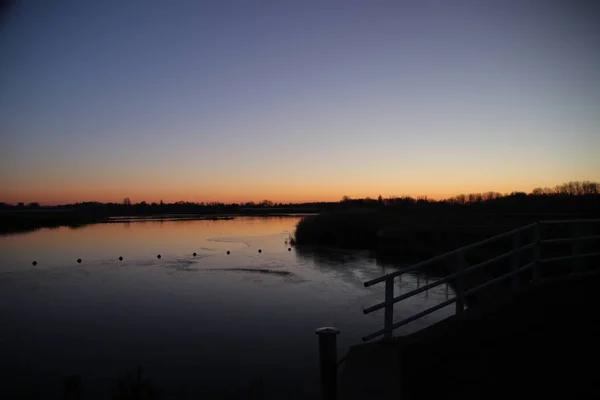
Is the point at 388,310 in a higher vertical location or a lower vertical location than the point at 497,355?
higher

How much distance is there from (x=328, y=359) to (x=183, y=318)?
12287 millimetres

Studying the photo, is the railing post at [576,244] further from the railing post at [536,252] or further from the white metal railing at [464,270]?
the railing post at [536,252]

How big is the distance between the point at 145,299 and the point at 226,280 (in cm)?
630

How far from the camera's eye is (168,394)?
1093cm

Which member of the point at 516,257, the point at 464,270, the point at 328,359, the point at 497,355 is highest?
the point at 516,257

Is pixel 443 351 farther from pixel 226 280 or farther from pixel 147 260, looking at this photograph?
pixel 147 260

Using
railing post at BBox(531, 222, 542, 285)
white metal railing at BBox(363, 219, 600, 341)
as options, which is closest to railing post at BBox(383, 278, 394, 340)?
white metal railing at BBox(363, 219, 600, 341)

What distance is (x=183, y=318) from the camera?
1839cm

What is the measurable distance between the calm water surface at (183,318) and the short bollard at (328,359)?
145 inches

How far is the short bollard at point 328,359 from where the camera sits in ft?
24.3

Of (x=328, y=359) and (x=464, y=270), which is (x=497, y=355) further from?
(x=328, y=359)

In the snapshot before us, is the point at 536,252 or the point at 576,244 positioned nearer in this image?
the point at 536,252

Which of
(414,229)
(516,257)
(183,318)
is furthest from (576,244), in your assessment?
(414,229)

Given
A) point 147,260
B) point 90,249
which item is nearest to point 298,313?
point 147,260
